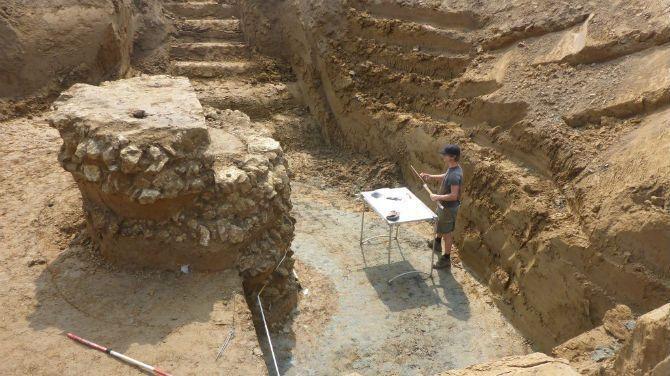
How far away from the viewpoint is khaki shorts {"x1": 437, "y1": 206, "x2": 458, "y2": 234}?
6.79 m

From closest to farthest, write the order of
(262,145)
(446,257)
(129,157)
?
(129,157)
(262,145)
(446,257)

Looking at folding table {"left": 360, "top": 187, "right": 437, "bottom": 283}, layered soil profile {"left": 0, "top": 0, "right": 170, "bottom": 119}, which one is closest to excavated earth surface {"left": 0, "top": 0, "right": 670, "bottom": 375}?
layered soil profile {"left": 0, "top": 0, "right": 170, "bottom": 119}

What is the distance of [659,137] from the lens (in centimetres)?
535

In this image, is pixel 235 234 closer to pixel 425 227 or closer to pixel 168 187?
pixel 168 187

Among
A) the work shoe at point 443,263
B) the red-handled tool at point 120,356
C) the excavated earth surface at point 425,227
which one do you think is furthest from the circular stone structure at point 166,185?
the work shoe at point 443,263

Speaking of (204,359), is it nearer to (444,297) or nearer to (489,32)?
(444,297)

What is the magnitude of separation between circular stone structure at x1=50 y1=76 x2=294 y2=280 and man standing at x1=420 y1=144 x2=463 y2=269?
2049 mm

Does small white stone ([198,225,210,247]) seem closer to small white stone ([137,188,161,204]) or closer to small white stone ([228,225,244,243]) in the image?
small white stone ([228,225,244,243])

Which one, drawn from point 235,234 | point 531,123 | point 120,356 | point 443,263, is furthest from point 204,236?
point 531,123

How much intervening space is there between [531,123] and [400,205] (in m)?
1.89

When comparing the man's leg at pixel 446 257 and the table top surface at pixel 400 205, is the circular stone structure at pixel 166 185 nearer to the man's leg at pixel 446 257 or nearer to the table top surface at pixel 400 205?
the table top surface at pixel 400 205

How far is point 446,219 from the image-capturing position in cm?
684

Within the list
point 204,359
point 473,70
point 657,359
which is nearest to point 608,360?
point 657,359

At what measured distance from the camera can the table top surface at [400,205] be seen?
21.6ft
